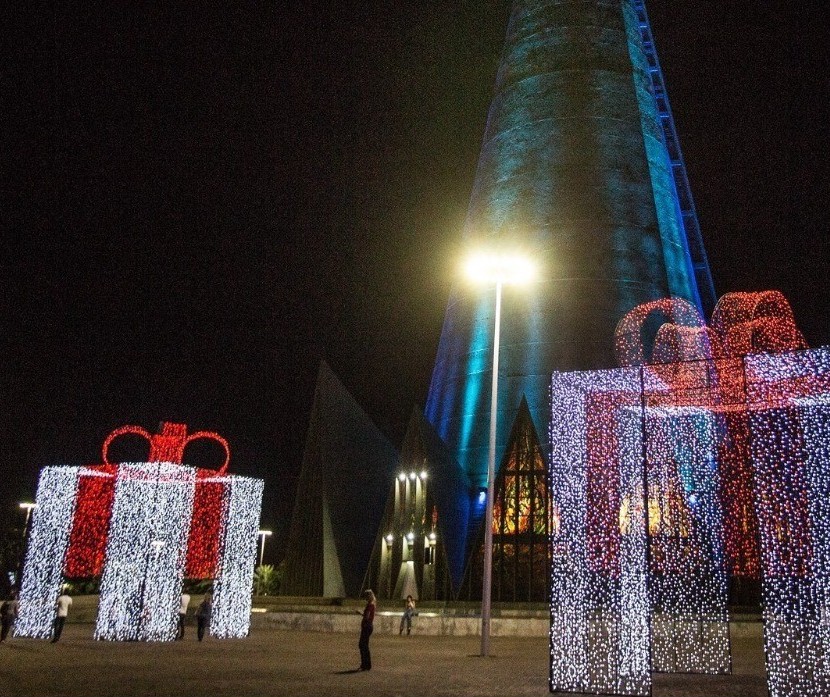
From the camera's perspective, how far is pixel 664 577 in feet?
99.8

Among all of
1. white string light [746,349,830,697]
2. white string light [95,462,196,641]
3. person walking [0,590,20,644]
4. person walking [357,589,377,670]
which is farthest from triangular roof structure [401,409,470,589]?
white string light [746,349,830,697]

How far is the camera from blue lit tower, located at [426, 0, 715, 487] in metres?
41.3

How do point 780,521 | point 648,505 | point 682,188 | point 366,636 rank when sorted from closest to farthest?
point 780,521, point 366,636, point 648,505, point 682,188

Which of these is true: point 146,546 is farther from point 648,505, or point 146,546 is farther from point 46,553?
point 648,505

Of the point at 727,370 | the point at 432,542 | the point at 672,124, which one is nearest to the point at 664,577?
the point at 432,542

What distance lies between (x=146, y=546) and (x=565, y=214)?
29142 millimetres

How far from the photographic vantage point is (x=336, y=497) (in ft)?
142

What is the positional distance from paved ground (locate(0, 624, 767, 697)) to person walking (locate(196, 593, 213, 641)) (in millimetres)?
413

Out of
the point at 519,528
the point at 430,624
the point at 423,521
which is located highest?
the point at 423,521

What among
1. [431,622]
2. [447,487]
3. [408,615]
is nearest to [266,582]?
[447,487]

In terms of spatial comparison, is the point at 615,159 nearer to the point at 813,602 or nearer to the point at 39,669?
the point at 813,602

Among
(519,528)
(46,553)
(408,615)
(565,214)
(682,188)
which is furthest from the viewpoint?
(682,188)

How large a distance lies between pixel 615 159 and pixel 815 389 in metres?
32.2

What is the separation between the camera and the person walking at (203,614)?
74.2ft
